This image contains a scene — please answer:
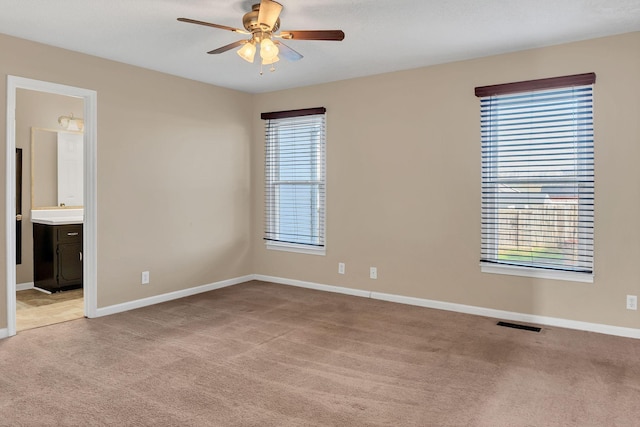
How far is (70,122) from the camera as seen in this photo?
222 inches

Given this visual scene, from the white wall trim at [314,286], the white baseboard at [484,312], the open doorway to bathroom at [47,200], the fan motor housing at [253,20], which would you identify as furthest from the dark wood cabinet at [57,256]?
the fan motor housing at [253,20]

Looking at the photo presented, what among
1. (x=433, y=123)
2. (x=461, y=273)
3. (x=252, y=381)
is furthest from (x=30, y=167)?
(x=461, y=273)

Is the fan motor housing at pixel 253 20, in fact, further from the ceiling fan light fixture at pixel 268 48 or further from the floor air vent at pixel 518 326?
the floor air vent at pixel 518 326

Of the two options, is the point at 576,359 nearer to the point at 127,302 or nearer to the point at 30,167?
the point at 127,302

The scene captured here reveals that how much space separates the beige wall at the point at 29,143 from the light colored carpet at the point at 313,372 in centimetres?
194

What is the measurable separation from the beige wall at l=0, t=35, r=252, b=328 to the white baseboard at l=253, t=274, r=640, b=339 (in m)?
1.16

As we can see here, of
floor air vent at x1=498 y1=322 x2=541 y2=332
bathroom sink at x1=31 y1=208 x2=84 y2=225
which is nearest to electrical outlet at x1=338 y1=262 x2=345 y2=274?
floor air vent at x1=498 y1=322 x2=541 y2=332

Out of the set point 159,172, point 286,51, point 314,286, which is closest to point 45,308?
point 159,172

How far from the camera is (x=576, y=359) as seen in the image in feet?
10.3

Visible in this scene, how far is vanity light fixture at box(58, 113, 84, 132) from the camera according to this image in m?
5.59

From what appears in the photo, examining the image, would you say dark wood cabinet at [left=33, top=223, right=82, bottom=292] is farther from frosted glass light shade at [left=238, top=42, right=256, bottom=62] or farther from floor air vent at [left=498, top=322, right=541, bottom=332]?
floor air vent at [left=498, top=322, right=541, bottom=332]

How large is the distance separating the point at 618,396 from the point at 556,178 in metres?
1.89

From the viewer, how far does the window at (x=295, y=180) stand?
17.4 feet

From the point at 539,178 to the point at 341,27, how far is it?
2181 mm
